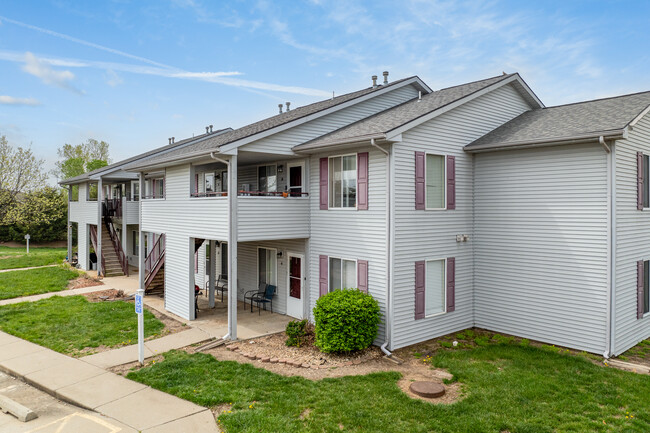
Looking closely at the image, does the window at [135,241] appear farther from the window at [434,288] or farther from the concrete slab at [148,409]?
the window at [434,288]

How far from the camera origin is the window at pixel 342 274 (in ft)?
37.0

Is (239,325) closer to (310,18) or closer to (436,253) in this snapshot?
(436,253)

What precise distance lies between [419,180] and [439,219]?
1369mm

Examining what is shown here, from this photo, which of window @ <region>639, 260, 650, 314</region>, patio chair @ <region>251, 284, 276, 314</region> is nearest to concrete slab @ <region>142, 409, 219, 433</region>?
patio chair @ <region>251, 284, 276, 314</region>

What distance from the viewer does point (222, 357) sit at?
9719 millimetres

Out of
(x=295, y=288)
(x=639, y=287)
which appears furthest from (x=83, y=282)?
(x=639, y=287)

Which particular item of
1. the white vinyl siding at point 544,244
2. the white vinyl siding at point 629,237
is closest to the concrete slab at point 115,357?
the white vinyl siding at point 544,244

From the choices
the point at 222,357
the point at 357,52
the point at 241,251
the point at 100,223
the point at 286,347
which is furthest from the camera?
the point at 100,223

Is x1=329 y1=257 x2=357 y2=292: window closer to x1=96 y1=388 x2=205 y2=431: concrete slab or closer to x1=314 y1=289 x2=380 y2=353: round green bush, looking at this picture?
x1=314 y1=289 x2=380 y2=353: round green bush

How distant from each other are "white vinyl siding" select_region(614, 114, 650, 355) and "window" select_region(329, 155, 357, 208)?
21.2 feet

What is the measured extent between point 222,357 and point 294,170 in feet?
20.4

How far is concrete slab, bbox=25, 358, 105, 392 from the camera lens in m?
8.22

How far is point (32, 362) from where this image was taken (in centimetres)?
944

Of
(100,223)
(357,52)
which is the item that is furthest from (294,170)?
(100,223)
